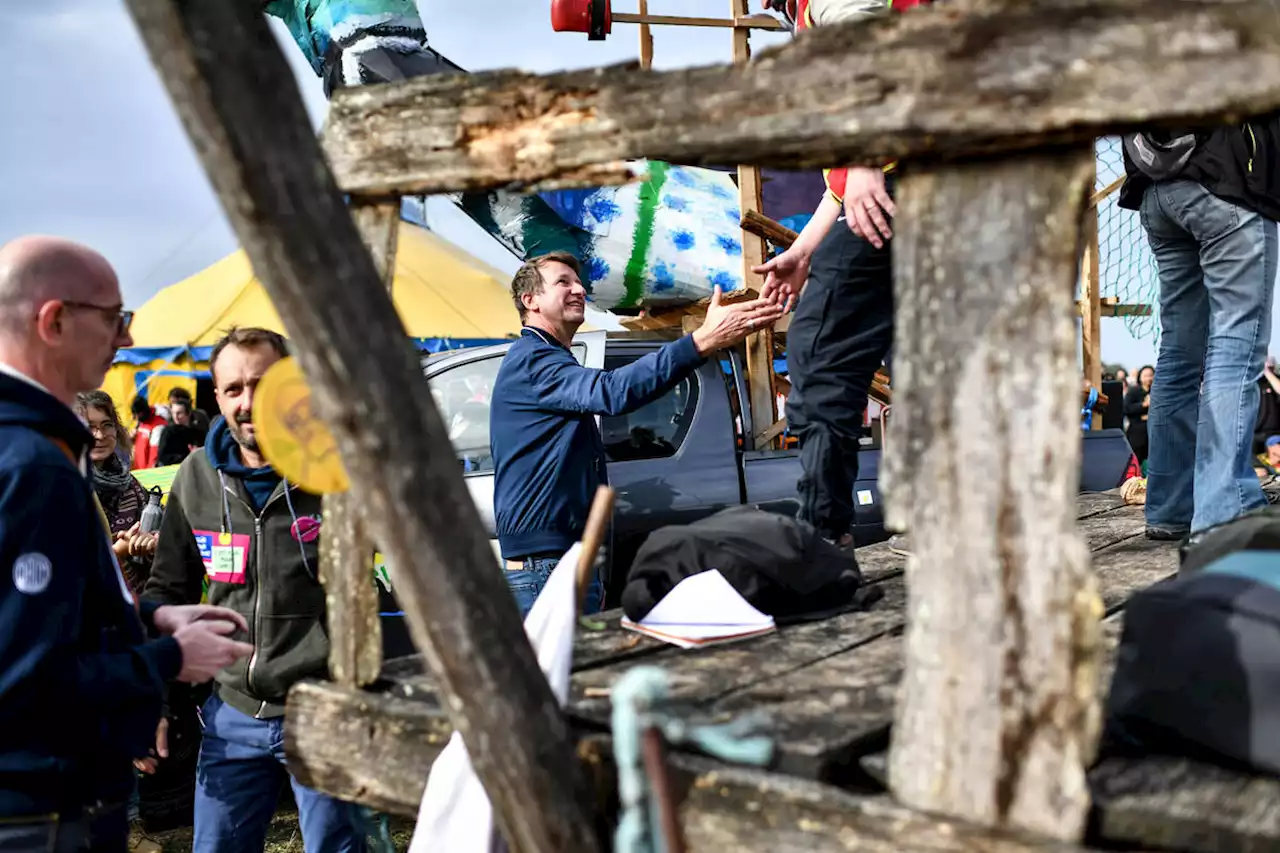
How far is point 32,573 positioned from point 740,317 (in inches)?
83.3

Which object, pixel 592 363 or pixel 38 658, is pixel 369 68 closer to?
pixel 592 363

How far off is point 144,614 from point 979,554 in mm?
1902

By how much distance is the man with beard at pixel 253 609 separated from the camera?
3076mm

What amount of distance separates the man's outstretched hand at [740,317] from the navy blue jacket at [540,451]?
67 cm

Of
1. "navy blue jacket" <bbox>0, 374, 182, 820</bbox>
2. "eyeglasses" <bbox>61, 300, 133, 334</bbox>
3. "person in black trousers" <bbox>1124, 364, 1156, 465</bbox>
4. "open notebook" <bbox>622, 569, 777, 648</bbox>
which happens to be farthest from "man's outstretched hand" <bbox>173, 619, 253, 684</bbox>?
"person in black trousers" <bbox>1124, 364, 1156, 465</bbox>

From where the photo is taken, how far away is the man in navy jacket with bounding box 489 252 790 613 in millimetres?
3982

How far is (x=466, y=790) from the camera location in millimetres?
1725

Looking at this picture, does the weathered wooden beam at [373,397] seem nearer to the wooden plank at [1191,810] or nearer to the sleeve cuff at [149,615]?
the wooden plank at [1191,810]

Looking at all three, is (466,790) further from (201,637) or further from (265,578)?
(265,578)

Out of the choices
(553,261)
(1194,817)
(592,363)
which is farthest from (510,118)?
(592,363)

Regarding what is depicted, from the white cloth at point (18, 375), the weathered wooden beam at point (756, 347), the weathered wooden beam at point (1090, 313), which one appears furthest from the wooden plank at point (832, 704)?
the weathered wooden beam at point (1090, 313)

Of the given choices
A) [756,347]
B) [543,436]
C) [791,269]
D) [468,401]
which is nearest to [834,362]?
[791,269]

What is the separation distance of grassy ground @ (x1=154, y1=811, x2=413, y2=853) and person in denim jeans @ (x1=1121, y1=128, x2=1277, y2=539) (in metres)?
3.51

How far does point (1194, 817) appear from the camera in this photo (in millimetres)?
1264
